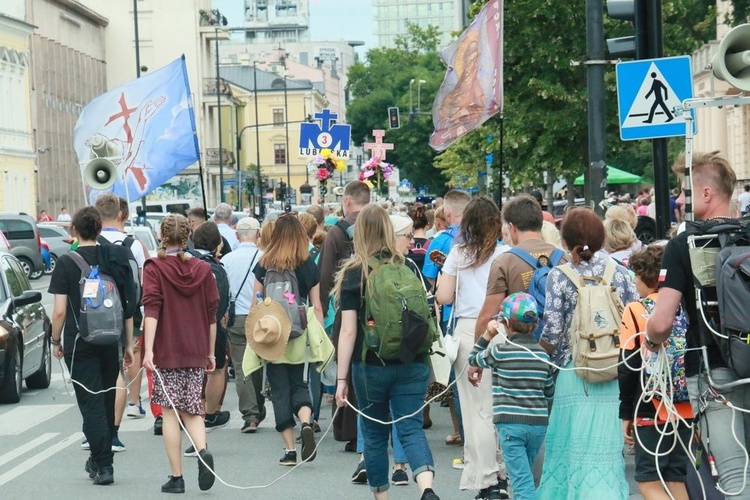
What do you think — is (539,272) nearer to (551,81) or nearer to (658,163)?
(658,163)

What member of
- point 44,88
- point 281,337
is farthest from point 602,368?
point 44,88

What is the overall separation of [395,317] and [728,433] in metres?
2.58

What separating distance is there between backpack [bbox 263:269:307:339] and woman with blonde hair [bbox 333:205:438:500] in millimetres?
2341

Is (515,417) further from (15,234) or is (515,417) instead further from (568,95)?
(15,234)

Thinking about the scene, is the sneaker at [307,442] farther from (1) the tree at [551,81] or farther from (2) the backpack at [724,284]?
(1) the tree at [551,81]

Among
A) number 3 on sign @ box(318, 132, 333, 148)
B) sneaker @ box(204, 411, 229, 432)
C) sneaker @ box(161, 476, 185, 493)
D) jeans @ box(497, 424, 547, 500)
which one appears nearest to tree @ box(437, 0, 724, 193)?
number 3 on sign @ box(318, 132, 333, 148)

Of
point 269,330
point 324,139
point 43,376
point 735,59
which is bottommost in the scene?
point 43,376

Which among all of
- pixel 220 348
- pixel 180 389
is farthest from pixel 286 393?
pixel 220 348

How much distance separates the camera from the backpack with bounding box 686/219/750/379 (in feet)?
18.9

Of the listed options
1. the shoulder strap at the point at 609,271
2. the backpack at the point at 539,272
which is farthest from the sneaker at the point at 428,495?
the shoulder strap at the point at 609,271

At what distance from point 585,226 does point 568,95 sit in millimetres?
18936

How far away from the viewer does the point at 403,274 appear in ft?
27.6

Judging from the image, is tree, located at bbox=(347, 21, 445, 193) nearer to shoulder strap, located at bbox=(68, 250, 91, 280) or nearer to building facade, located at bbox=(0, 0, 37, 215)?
building facade, located at bbox=(0, 0, 37, 215)

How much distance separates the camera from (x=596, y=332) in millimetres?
7684
